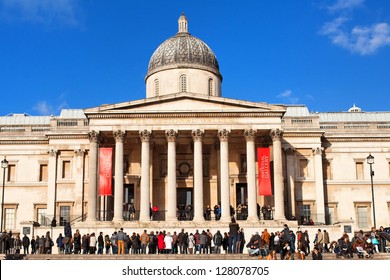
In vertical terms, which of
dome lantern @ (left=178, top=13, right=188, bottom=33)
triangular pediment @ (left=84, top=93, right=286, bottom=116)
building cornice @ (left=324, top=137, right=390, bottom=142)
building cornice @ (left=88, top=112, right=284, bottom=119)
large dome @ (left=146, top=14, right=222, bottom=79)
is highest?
dome lantern @ (left=178, top=13, right=188, bottom=33)

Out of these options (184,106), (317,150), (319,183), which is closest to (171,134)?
(184,106)

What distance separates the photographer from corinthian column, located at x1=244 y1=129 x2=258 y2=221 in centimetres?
4016

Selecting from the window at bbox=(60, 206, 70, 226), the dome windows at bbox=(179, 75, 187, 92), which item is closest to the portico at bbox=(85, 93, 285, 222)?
the window at bbox=(60, 206, 70, 226)

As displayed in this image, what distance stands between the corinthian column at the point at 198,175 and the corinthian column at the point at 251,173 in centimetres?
337

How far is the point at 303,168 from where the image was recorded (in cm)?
4734

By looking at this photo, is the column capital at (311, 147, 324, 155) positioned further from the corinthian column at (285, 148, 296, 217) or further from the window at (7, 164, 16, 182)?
the window at (7, 164, 16, 182)

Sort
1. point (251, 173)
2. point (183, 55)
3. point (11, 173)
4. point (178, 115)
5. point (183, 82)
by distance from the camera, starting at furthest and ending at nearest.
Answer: point (11, 173), point (183, 55), point (183, 82), point (178, 115), point (251, 173)

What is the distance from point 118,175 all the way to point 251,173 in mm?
9509

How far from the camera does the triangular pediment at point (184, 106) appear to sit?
137 ft

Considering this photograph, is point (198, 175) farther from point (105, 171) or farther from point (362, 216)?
point (362, 216)

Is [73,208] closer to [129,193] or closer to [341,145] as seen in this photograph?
[129,193]

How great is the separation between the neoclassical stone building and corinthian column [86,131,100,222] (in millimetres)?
74

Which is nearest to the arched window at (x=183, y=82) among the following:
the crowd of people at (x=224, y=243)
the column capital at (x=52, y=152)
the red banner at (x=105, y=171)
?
the red banner at (x=105, y=171)
